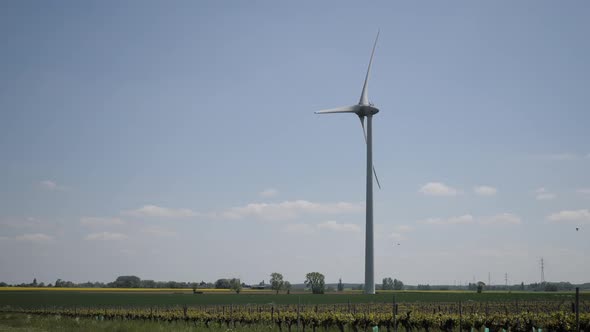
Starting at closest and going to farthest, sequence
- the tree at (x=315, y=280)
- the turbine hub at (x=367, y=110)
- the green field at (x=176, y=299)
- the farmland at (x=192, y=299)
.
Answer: the green field at (x=176, y=299), the farmland at (x=192, y=299), the turbine hub at (x=367, y=110), the tree at (x=315, y=280)

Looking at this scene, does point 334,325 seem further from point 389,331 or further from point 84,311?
point 84,311

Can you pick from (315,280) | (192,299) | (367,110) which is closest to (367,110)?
(367,110)

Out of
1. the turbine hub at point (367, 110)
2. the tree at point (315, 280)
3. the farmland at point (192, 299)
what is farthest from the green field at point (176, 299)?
the tree at point (315, 280)

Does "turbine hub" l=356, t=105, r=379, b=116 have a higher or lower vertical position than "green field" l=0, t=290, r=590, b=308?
higher

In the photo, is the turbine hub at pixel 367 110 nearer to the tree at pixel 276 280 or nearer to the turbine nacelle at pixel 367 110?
the turbine nacelle at pixel 367 110

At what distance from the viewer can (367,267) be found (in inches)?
3890

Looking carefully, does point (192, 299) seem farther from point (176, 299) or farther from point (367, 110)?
point (367, 110)

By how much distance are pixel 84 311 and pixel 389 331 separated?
37496 millimetres

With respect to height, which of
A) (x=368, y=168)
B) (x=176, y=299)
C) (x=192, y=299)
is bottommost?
(x=176, y=299)

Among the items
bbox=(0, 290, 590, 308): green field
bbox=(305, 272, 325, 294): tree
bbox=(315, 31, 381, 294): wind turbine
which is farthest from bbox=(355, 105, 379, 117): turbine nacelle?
bbox=(305, 272, 325, 294): tree

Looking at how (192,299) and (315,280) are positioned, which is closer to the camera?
(192,299)

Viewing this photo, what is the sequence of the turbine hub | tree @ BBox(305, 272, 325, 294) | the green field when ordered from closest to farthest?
the green field < the turbine hub < tree @ BBox(305, 272, 325, 294)

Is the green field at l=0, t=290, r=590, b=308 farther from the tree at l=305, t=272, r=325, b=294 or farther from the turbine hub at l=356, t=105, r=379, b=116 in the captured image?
the tree at l=305, t=272, r=325, b=294

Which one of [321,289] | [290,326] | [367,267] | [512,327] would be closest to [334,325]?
[290,326]
